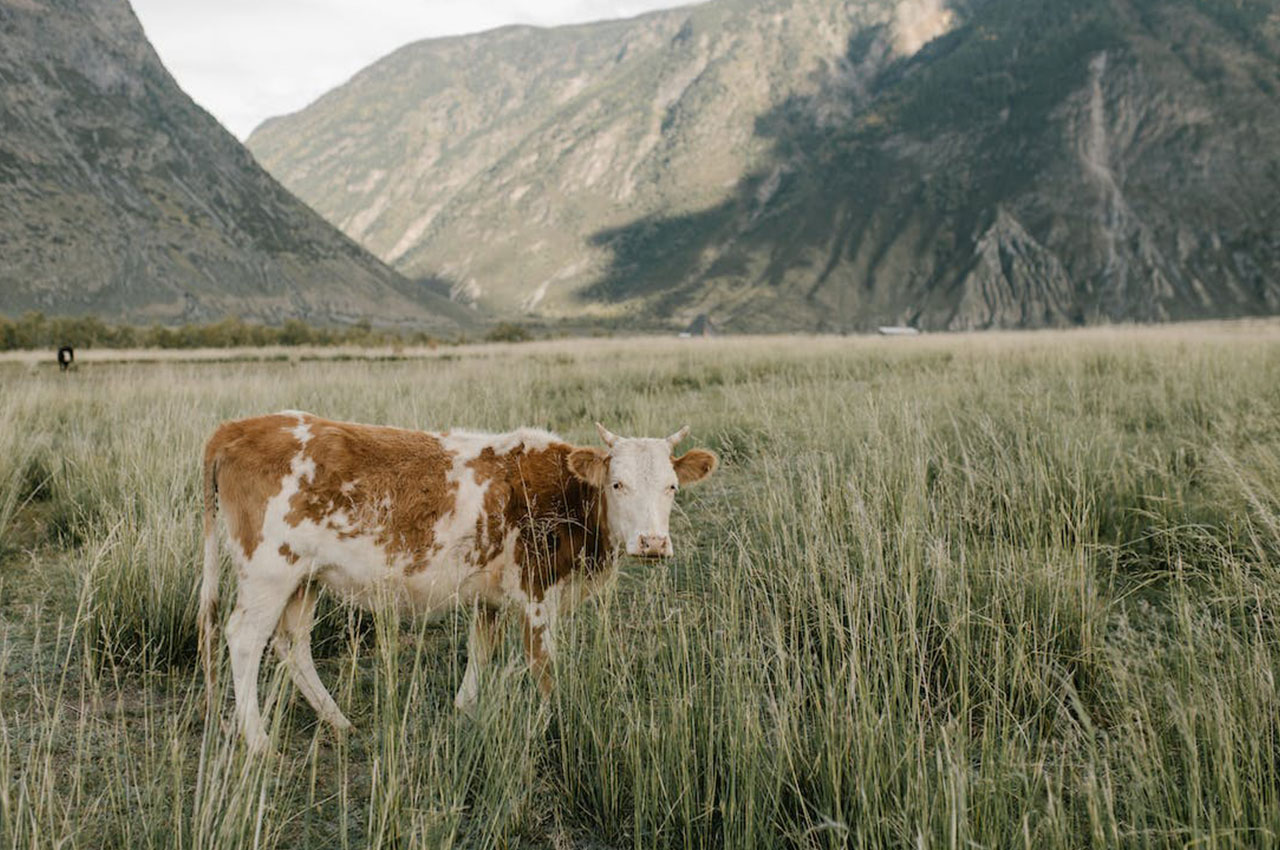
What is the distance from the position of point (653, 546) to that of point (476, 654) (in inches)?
35.3

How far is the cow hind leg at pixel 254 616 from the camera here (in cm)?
310

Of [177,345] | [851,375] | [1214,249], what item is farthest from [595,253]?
[851,375]

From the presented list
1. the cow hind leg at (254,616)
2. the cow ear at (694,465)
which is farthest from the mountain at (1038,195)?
the cow hind leg at (254,616)

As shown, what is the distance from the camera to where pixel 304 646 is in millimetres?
3428

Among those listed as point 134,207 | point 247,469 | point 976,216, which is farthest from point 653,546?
point 976,216

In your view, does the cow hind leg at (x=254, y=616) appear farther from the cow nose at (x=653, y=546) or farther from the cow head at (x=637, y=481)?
the cow nose at (x=653, y=546)

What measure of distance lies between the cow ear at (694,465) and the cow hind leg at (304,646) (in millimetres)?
1845

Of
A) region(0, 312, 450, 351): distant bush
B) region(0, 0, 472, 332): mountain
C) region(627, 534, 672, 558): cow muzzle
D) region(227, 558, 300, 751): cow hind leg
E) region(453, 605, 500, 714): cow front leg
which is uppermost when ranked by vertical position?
region(0, 0, 472, 332): mountain

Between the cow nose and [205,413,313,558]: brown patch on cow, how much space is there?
5.21 feet

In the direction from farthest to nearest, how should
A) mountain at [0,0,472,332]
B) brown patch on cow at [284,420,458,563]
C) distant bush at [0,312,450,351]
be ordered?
1. mountain at [0,0,472,332]
2. distant bush at [0,312,450,351]
3. brown patch on cow at [284,420,458,563]

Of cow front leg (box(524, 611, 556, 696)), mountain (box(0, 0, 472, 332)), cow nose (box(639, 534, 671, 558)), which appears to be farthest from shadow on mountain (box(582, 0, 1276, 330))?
cow front leg (box(524, 611, 556, 696))

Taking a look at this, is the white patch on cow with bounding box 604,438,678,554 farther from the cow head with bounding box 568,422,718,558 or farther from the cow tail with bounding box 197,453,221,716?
the cow tail with bounding box 197,453,221,716

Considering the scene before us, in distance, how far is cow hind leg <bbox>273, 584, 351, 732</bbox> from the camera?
317 centimetres

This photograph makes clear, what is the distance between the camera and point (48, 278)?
7012 centimetres
